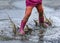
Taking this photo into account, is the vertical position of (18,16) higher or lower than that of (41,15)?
lower

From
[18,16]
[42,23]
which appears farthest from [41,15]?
[18,16]

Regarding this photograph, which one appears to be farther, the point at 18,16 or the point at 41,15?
the point at 18,16

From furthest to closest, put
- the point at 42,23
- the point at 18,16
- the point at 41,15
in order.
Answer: the point at 18,16, the point at 42,23, the point at 41,15

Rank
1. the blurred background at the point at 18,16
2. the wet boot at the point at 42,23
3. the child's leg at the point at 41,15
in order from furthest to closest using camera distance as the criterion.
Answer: the wet boot at the point at 42,23 → the child's leg at the point at 41,15 → the blurred background at the point at 18,16

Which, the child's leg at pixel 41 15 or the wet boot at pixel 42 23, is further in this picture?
the wet boot at pixel 42 23

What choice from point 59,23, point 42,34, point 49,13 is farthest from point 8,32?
point 49,13

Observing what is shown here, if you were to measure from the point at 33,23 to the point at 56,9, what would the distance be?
224cm

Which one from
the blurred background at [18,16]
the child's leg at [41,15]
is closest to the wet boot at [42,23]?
the child's leg at [41,15]

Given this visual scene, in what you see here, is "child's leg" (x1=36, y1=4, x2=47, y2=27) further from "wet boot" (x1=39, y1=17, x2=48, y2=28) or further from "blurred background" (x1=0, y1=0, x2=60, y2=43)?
"blurred background" (x1=0, y1=0, x2=60, y2=43)

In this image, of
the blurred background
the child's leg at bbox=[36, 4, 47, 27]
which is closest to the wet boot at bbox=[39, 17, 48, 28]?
the child's leg at bbox=[36, 4, 47, 27]

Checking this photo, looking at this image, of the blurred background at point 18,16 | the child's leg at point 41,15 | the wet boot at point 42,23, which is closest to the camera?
the blurred background at point 18,16

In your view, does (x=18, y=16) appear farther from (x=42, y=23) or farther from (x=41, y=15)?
(x=41, y=15)

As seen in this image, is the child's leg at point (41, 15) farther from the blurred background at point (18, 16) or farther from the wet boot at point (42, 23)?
the blurred background at point (18, 16)

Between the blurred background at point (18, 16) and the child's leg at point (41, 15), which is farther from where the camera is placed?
the child's leg at point (41, 15)
